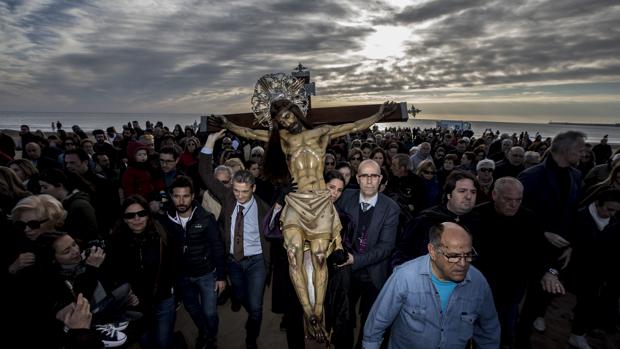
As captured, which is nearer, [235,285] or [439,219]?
[439,219]

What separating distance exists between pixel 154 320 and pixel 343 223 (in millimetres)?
2659

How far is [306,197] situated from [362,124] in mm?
1252

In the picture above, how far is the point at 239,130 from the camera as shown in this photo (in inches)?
153

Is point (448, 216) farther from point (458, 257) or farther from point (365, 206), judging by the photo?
point (458, 257)

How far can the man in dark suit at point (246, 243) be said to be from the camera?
4043 millimetres

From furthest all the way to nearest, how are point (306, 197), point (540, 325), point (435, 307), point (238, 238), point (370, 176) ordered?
point (540, 325), point (238, 238), point (370, 176), point (306, 197), point (435, 307)

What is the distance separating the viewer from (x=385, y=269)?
376 cm

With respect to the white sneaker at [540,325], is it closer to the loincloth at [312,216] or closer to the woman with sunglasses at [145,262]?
the loincloth at [312,216]

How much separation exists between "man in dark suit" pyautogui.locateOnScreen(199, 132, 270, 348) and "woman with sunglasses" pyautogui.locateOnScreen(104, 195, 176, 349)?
2.79ft

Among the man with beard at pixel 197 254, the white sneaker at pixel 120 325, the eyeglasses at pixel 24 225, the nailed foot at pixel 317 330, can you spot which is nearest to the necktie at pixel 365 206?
the nailed foot at pixel 317 330

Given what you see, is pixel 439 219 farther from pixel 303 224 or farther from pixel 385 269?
pixel 303 224

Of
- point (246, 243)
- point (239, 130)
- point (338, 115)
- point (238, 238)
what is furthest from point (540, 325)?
point (239, 130)

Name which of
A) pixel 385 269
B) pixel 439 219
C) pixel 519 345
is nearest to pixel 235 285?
pixel 385 269

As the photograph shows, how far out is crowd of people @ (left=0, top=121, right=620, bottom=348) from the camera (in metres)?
2.45
